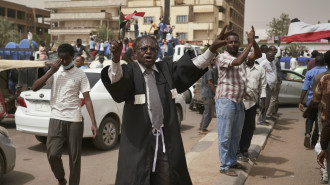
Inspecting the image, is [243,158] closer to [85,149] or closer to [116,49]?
[85,149]

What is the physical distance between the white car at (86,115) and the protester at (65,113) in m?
2.05

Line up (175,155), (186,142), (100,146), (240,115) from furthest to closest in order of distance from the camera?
(186,142) < (100,146) < (240,115) < (175,155)

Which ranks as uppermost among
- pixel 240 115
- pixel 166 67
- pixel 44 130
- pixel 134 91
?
pixel 166 67

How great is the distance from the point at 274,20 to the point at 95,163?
6504 cm

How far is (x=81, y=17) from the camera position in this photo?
2859 inches

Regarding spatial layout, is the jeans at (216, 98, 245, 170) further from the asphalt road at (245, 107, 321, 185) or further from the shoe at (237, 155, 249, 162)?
the shoe at (237, 155, 249, 162)

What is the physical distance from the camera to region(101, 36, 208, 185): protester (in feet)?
9.98

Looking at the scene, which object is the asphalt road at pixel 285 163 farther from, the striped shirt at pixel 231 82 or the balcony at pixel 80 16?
the balcony at pixel 80 16

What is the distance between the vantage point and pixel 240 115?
17.6ft

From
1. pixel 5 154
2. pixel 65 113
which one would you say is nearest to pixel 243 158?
pixel 65 113

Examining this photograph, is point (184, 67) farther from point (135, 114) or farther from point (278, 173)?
point (278, 173)

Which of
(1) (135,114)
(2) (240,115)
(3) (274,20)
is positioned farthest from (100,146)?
(3) (274,20)

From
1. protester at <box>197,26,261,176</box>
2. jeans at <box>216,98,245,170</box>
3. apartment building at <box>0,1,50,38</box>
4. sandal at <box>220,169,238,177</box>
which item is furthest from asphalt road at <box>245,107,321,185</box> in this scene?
apartment building at <box>0,1,50,38</box>

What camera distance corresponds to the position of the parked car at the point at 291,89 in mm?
13984
